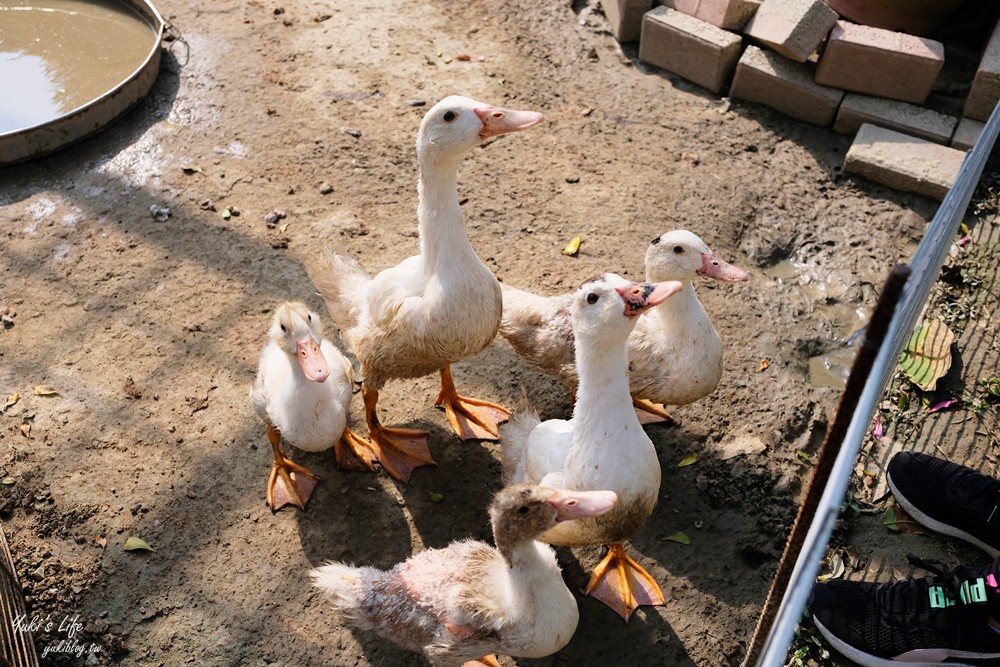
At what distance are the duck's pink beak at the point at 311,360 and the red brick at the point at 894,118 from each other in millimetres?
4225

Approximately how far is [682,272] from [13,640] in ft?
10.6

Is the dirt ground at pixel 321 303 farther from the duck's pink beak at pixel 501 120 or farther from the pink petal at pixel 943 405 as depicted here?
the duck's pink beak at pixel 501 120

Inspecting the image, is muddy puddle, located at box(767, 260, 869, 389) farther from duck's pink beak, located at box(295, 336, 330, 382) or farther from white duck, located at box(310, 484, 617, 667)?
duck's pink beak, located at box(295, 336, 330, 382)

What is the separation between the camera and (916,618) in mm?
3041

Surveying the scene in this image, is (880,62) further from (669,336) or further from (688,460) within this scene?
(688,460)

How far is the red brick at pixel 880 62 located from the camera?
5.21 meters

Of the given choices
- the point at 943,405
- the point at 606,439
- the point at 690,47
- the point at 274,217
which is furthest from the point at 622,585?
the point at 690,47

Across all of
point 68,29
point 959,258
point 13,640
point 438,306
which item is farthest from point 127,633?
point 68,29

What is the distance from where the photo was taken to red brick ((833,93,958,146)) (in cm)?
523

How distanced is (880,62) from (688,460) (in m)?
3.36

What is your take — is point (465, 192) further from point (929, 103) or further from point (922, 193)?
point (929, 103)

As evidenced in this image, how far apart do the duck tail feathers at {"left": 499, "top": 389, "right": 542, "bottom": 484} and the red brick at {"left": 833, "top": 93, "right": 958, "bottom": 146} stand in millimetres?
3534

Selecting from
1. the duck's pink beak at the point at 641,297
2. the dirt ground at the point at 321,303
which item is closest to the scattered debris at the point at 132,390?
the dirt ground at the point at 321,303

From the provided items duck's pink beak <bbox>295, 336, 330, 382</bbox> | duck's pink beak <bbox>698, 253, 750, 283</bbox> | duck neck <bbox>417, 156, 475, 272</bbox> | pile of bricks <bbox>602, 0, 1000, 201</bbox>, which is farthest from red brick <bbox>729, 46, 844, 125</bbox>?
duck's pink beak <bbox>295, 336, 330, 382</bbox>
